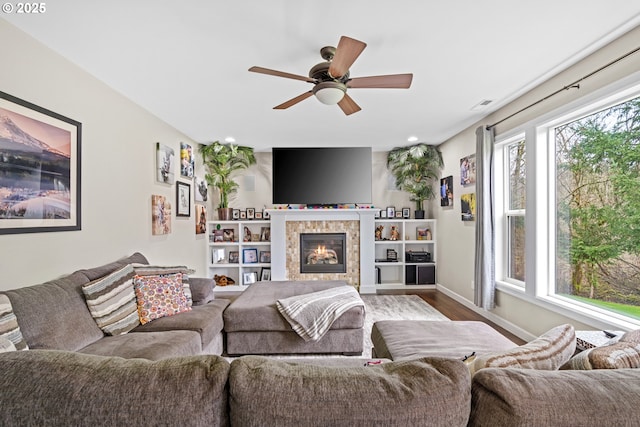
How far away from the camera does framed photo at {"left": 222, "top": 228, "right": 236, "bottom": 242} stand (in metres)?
5.55

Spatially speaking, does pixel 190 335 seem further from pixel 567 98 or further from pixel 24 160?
pixel 567 98

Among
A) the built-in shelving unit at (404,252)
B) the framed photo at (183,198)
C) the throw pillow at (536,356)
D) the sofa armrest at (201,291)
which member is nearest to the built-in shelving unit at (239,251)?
the framed photo at (183,198)

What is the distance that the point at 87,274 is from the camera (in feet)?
7.36

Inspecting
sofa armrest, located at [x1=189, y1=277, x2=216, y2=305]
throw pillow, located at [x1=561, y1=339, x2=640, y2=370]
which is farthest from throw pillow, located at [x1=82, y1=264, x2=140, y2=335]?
throw pillow, located at [x1=561, y1=339, x2=640, y2=370]

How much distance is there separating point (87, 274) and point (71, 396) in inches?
74.5

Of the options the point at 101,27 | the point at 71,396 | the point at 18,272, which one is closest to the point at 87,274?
the point at 18,272

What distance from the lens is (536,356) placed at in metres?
1.08

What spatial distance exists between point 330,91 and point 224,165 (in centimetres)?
346

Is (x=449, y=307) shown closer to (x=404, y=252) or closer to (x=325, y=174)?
(x=404, y=252)

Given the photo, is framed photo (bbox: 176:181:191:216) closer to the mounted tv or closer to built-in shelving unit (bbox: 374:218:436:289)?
the mounted tv

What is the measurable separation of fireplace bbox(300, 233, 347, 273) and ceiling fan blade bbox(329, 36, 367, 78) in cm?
356

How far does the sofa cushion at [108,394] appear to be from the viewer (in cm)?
70

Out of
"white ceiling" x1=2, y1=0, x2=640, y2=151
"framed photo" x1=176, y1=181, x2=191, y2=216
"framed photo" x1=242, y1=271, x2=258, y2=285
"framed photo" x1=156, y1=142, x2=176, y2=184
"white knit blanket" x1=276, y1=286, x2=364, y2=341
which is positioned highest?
"white ceiling" x1=2, y1=0, x2=640, y2=151

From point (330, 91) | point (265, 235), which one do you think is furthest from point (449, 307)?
point (330, 91)
